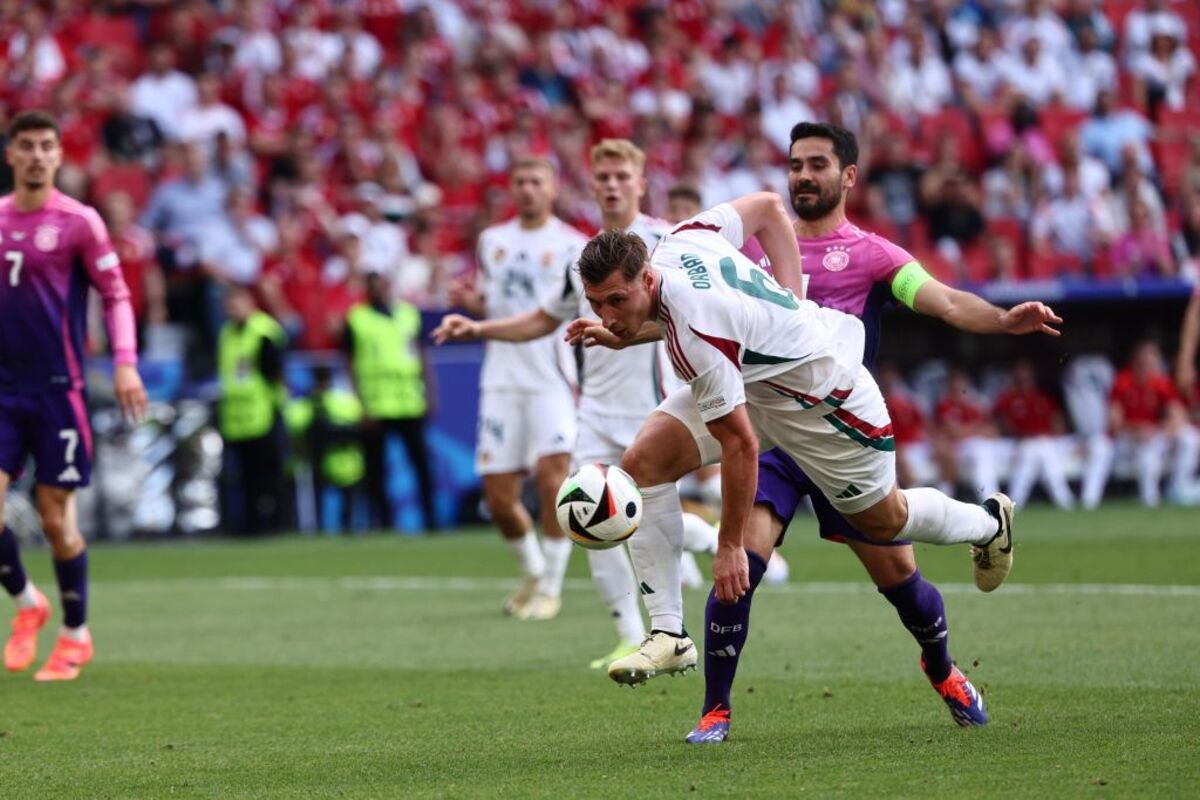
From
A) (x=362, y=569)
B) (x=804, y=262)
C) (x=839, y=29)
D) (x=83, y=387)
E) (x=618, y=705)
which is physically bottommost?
(x=362, y=569)

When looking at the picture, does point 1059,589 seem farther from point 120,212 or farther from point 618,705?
point 120,212

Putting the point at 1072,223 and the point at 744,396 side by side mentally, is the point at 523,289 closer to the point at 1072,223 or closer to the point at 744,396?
the point at 744,396

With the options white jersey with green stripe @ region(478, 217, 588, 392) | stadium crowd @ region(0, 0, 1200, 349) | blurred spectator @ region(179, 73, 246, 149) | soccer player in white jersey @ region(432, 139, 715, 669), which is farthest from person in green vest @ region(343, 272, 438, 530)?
soccer player in white jersey @ region(432, 139, 715, 669)

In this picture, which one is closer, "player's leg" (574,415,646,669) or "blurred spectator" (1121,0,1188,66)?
"player's leg" (574,415,646,669)

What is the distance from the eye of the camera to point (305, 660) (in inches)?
402

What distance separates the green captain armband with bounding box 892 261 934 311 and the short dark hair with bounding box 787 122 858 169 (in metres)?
0.54

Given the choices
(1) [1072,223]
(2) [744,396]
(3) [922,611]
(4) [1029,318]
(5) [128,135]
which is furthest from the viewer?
(1) [1072,223]

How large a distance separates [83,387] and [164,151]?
1013cm

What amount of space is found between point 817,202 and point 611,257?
135 cm

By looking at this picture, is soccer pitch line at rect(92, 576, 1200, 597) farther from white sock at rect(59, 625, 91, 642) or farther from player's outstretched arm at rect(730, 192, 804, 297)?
player's outstretched arm at rect(730, 192, 804, 297)

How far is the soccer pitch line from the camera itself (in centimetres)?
1226

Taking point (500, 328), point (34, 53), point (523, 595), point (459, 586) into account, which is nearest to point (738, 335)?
point (500, 328)

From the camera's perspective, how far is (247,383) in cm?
1877

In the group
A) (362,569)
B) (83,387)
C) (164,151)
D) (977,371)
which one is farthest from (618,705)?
(977,371)
